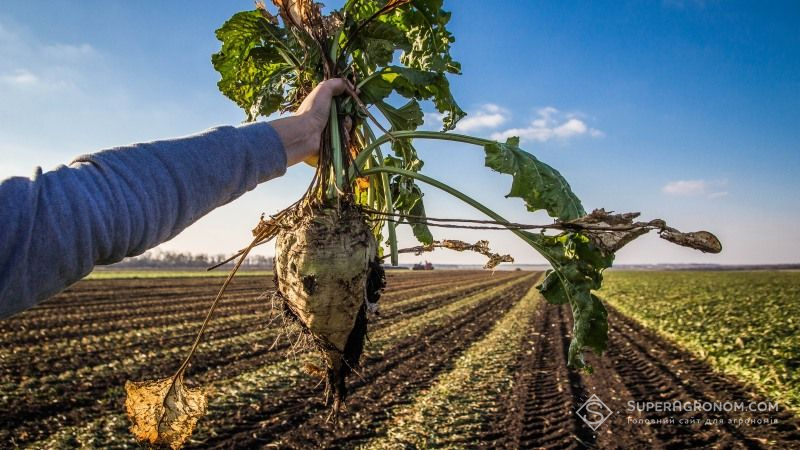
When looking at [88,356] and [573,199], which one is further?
[88,356]

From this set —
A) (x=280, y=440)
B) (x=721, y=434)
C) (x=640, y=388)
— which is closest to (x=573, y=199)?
(x=280, y=440)

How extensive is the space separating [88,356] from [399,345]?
7325mm

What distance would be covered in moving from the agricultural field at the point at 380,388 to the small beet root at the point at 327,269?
254 mm

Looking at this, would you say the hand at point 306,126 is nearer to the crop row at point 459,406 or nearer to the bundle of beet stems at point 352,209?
the bundle of beet stems at point 352,209

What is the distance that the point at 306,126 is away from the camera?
1954 mm

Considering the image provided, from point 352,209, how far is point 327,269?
0.36m

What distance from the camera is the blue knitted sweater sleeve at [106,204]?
0.99 metres

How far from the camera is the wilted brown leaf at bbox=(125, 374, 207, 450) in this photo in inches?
91.4

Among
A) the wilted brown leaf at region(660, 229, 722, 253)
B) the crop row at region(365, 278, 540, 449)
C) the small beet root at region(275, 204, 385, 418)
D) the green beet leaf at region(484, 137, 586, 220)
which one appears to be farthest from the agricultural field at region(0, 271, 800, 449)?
the wilted brown leaf at region(660, 229, 722, 253)

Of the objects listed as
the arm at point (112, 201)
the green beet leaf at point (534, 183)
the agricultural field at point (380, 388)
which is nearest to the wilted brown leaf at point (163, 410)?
the agricultural field at point (380, 388)

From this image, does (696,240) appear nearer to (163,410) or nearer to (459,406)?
(163,410)

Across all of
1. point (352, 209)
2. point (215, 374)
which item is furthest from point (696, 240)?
point (215, 374)

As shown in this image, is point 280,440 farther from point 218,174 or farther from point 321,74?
point 218,174

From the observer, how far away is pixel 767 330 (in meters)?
13.5
